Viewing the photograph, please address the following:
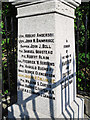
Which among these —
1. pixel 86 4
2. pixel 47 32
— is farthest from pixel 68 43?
pixel 86 4

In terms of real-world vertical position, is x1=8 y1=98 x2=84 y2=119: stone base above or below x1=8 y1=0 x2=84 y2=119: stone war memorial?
below

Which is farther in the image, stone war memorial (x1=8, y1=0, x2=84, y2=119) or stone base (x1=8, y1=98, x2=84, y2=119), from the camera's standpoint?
stone base (x1=8, y1=98, x2=84, y2=119)

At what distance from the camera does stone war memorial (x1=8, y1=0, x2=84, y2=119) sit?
246 centimetres

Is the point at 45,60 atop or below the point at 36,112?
atop

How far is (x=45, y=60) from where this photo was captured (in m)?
2.56

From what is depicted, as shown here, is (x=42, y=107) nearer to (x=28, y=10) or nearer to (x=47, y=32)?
(x=47, y=32)

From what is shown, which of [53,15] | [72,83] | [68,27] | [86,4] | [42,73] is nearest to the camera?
[53,15]

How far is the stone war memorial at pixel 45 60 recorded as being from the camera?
2.46 meters

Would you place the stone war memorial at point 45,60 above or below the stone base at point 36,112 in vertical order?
above

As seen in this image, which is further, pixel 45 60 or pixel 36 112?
pixel 36 112

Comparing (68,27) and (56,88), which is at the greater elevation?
(68,27)

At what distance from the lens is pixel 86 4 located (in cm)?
464

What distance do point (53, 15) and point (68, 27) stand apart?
59cm

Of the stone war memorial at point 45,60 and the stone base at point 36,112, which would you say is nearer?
the stone war memorial at point 45,60
